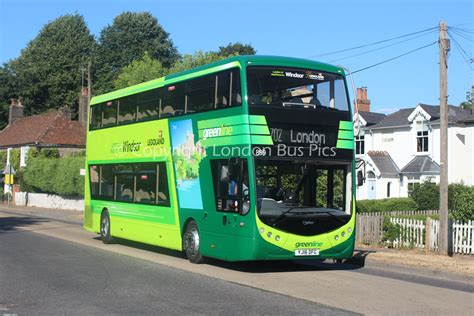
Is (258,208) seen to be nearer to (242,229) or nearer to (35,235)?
(242,229)

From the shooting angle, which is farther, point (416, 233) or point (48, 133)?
point (48, 133)

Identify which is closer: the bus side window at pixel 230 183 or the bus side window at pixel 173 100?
the bus side window at pixel 230 183

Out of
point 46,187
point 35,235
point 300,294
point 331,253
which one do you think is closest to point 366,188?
point 46,187

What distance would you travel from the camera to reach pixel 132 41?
74188 millimetres

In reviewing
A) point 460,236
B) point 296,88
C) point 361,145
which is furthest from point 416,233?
point 361,145

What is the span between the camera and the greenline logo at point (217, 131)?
1199cm

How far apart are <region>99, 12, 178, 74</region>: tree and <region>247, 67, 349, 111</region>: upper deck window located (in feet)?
208

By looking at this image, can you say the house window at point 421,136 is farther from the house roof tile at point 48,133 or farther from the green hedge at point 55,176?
the house roof tile at point 48,133

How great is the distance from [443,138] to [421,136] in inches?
980

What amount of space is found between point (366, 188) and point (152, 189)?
28949mm

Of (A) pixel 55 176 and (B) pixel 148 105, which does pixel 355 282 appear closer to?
(B) pixel 148 105

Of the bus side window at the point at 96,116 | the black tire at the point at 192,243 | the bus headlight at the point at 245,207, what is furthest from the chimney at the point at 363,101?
the bus headlight at the point at 245,207

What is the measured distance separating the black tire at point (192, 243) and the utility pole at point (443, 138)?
7192mm

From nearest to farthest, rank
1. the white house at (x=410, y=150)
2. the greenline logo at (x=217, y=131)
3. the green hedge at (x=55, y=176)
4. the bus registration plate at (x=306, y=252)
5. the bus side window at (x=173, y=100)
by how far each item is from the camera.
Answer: the bus registration plate at (x=306, y=252), the greenline logo at (x=217, y=131), the bus side window at (x=173, y=100), the white house at (x=410, y=150), the green hedge at (x=55, y=176)
